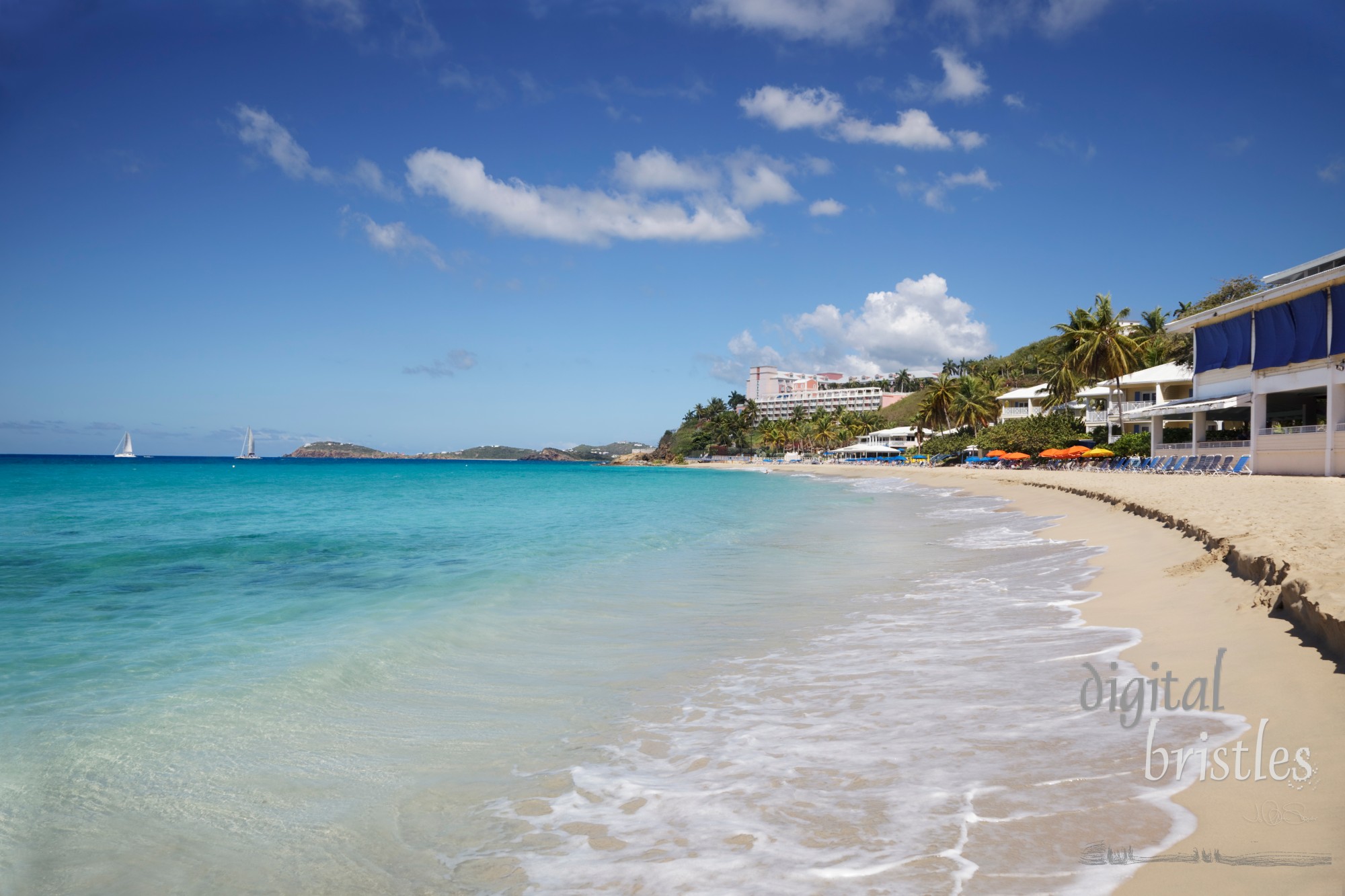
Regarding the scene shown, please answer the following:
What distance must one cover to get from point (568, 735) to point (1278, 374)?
28.0 m

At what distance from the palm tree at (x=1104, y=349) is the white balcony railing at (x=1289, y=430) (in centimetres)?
1719

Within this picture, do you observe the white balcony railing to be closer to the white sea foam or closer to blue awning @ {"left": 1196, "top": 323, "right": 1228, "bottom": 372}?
blue awning @ {"left": 1196, "top": 323, "right": 1228, "bottom": 372}

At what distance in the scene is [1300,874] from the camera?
220 cm

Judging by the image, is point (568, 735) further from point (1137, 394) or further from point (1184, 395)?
point (1137, 394)

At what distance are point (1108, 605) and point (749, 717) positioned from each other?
4.11 metres

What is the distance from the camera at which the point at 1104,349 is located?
4112 centimetres

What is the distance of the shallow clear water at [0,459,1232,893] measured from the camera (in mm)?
2818

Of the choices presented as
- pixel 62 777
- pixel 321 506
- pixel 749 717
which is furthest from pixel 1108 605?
pixel 321 506

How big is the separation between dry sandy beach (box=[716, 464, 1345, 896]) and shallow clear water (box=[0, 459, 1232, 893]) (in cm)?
24

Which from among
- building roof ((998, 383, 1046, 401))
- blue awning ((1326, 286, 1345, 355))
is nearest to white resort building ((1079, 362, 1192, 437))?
building roof ((998, 383, 1046, 401))

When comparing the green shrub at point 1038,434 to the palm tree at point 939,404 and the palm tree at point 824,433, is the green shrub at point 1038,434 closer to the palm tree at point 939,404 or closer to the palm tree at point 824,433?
the palm tree at point 939,404

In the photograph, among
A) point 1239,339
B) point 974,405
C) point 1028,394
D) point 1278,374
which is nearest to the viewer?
point 1278,374

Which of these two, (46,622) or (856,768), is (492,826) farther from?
(46,622)

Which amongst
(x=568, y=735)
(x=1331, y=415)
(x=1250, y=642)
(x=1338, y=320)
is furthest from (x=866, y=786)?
(x=1338, y=320)
